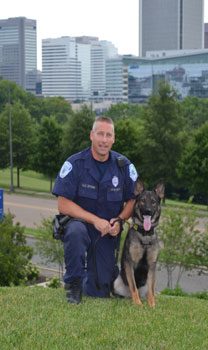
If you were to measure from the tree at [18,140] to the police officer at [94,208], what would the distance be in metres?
37.1

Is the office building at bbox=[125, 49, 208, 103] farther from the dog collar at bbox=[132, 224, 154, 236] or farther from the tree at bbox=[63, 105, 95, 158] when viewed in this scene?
the dog collar at bbox=[132, 224, 154, 236]

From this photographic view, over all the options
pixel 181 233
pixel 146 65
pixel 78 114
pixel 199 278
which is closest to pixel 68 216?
pixel 181 233

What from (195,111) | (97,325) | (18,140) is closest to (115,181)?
(97,325)

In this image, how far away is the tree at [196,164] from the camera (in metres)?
33.5

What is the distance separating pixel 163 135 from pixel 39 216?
1029 centimetres

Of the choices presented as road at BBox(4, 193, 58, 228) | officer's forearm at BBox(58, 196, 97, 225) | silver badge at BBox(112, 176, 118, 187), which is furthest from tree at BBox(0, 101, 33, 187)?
officer's forearm at BBox(58, 196, 97, 225)

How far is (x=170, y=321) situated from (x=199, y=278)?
1344 centimetres

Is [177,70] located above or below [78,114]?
above

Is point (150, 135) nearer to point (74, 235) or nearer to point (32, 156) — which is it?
point (32, 156)

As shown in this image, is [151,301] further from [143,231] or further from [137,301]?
[143,231]

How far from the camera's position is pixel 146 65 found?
176875 mm

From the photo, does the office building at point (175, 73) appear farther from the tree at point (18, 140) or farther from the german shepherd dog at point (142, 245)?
the german shepherd dog at point (142, 245)

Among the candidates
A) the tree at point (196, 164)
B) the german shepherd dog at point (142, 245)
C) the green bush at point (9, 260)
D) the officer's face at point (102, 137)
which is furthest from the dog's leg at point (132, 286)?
the tree at point (196, 164)

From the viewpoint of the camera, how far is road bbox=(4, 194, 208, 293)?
18333 mm
